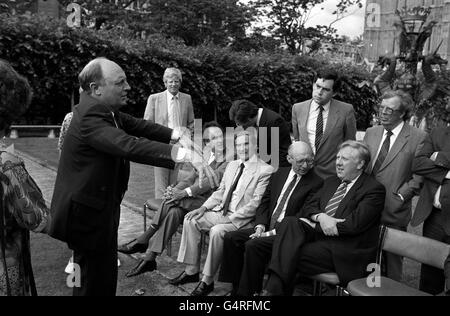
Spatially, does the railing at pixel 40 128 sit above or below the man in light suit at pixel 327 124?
below

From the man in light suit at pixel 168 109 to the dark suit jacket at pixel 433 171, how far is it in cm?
344

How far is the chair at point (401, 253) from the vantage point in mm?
3463

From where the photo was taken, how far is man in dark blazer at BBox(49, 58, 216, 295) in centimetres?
273

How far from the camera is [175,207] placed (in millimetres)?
5301

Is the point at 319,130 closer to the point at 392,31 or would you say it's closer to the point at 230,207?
the point at 230,207

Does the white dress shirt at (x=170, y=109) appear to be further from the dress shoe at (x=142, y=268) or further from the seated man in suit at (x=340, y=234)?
the seated man in suit at (x=340, y=234)

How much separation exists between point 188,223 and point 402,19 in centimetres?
588

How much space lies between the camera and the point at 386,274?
14.1ft

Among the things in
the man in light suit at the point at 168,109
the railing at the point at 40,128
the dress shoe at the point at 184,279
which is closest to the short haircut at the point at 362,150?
the dress shoe at the point at 184,279

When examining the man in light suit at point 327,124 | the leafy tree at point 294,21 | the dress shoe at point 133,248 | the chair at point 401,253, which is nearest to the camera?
the chair at point 401,253

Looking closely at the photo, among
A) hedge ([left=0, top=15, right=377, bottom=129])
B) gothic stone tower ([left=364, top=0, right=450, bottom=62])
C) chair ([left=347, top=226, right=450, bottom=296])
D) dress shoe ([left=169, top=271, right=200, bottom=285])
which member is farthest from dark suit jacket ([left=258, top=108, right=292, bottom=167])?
gothic stone tower ([left=364, top=0, right=450, bottom=62])

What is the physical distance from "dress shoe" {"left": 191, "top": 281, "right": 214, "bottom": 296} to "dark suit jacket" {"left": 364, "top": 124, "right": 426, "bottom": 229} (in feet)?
5.88

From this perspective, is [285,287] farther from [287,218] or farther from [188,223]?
[188,223]
